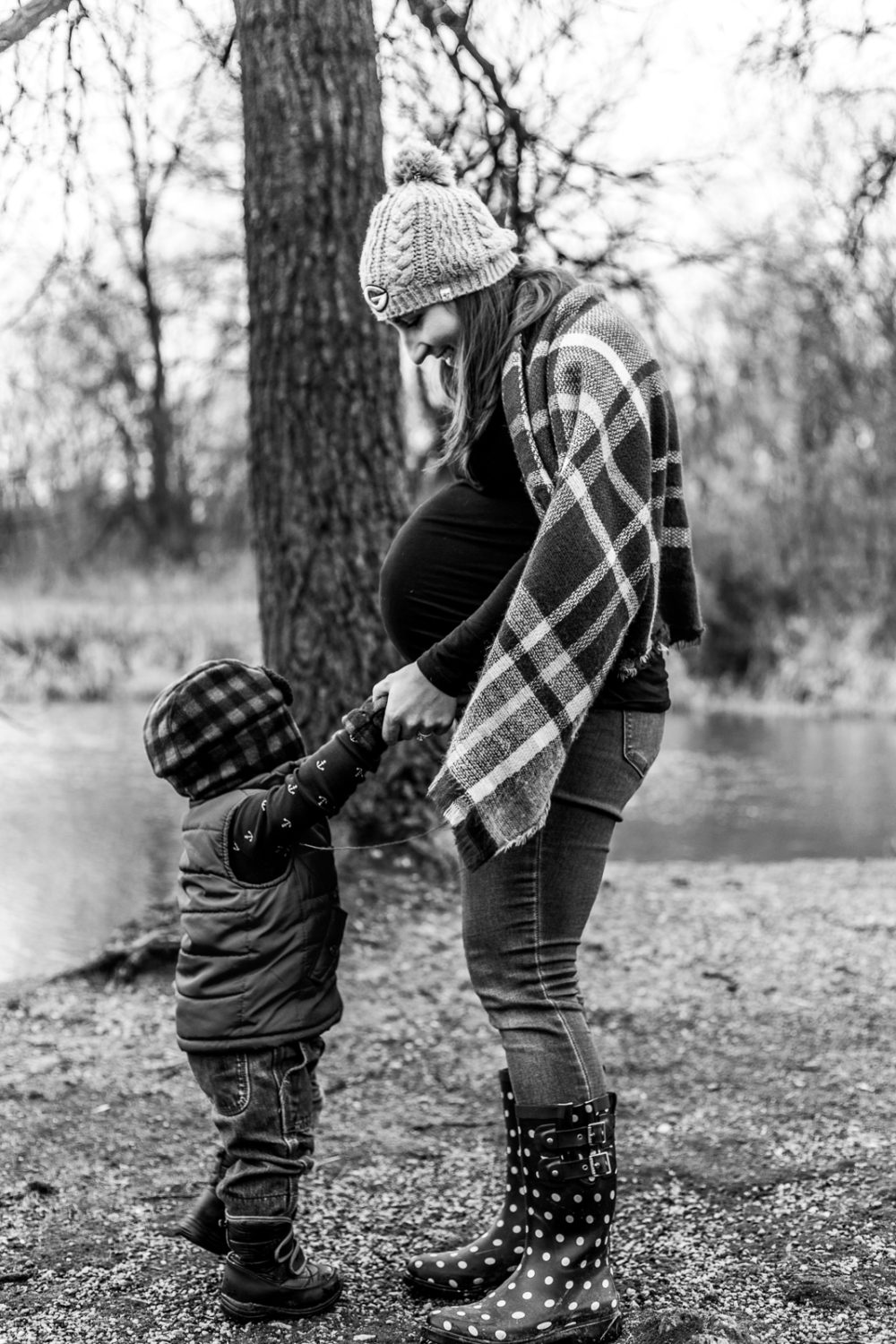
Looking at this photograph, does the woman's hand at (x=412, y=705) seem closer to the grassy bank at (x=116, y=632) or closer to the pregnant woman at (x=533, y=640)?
the pregnant woman at (x=533, y=640)

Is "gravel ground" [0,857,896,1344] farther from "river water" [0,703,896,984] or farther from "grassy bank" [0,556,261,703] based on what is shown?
"grassy bank" [0,556,261,703]

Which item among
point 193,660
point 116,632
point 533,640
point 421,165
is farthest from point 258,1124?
point 116,632

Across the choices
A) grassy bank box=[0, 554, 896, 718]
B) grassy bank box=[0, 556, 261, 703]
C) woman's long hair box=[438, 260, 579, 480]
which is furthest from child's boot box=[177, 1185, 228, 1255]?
grassy bank box=[0, 554, 896, 718]

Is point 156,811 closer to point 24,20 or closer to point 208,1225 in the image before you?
point 24,20

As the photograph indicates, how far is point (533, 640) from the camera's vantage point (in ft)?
6.70

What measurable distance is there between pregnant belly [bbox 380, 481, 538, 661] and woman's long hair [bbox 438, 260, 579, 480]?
0.09 metres

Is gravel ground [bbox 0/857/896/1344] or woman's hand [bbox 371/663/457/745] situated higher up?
woman's hand [bbox 371/663/457/745]

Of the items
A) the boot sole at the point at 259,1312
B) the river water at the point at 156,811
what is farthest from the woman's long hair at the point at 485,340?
the river water at the point at 156,811

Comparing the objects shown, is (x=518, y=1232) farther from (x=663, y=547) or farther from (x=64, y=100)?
(x=64, y=100)

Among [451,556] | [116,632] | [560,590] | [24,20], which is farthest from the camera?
[116,632]

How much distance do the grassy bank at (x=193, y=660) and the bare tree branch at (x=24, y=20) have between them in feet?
20.8

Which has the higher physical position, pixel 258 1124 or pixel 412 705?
pixel 412 705

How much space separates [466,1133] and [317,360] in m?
2.39

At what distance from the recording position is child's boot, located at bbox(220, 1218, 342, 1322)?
2.23m
